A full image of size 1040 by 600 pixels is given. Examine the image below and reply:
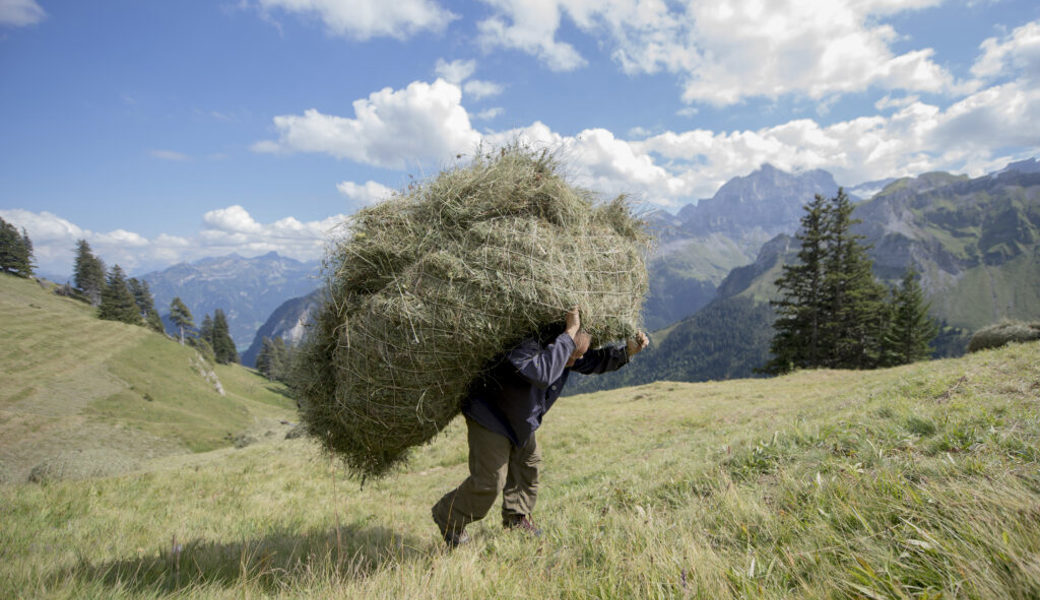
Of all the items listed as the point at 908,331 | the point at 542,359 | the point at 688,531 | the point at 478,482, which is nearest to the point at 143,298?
the point at 478,482

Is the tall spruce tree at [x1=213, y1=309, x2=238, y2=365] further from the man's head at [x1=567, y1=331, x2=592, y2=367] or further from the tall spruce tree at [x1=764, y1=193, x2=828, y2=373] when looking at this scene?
the man's head at [x1=567, y1=331, x2=592, y2=367]

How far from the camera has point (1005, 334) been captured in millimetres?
16344

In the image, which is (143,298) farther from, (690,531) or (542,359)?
(690,531)

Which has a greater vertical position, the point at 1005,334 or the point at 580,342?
the point at 580,342

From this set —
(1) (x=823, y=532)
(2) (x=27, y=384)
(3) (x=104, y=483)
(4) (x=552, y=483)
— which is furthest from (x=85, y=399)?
(1) (x=823, y=532)

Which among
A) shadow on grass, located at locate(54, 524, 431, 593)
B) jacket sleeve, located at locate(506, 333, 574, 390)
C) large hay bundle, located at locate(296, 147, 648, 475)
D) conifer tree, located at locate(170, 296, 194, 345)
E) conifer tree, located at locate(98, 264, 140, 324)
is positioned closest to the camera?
shadow on grass, located at locate(54, 524, 431, 593)

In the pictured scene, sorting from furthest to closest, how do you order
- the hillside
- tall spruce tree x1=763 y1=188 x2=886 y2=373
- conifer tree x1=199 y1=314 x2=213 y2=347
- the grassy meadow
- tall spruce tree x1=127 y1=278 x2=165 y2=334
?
conifer tree x1=199 y1=314 x2=213 y2=347 < tall spruce tree x1=127 y1=278 x2=165 y2=334 < tall spruce tree x1=763 y1=188 x2=886 y2=373 < the hillside < the grassy meadow

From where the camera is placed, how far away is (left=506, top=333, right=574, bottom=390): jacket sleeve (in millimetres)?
3197

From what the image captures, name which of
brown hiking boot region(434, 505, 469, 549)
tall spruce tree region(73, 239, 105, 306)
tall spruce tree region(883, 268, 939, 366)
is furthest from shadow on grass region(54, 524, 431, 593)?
tall spruce tree region(73, 239, 105, 306)

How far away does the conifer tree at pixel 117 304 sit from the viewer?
234 feet

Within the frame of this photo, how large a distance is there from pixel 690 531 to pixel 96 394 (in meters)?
62.7

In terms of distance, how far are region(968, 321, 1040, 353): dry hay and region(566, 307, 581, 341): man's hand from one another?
2037cm

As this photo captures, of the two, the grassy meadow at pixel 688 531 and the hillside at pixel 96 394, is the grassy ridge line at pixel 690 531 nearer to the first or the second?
the grassy meadow at pixel 688 531

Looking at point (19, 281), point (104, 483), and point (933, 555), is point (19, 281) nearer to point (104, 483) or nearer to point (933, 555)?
point (104, 483)
